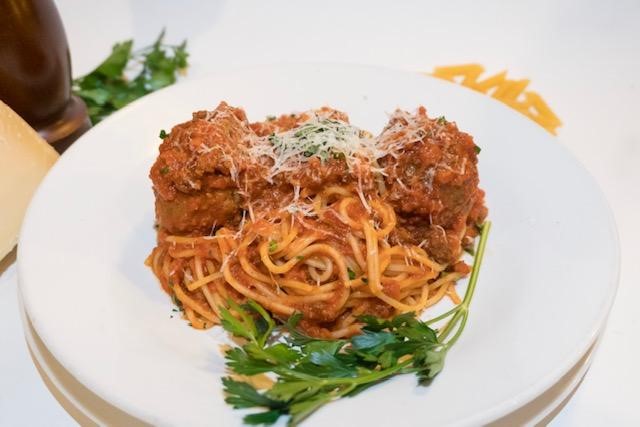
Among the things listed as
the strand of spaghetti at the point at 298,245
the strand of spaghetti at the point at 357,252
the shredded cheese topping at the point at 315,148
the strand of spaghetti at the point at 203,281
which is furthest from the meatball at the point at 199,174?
the strand of spaghetti at the point at 357,252

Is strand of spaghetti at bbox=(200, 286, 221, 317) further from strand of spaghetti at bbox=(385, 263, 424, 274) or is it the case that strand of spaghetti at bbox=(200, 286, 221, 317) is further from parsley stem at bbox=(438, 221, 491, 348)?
parsley stem at bbox=(438, 221, 491, 348)

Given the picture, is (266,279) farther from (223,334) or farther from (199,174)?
(199,174)

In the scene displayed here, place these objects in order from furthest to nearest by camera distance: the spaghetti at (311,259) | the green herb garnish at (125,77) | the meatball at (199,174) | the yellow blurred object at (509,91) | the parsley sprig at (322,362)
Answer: the green herb garnish at (125,77), the yellow blurred object at (509,91), the spaghetti at (311,259), the meatball at (199,174), the parsley sprig at (322,362)

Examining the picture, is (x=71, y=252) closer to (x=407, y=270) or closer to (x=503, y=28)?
(x=407, y=270)

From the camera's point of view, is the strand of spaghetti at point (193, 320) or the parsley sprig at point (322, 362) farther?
the strand of spaghetti at point (193, 320)

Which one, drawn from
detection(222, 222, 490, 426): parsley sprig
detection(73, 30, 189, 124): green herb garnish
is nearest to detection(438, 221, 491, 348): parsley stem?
detection(222, 222, 490, 426): parsley sprig

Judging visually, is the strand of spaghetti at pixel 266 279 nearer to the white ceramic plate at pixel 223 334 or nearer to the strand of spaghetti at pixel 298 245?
the strand of spaghetti at pixel 298 245

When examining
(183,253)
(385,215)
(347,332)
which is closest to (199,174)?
(183,253)
